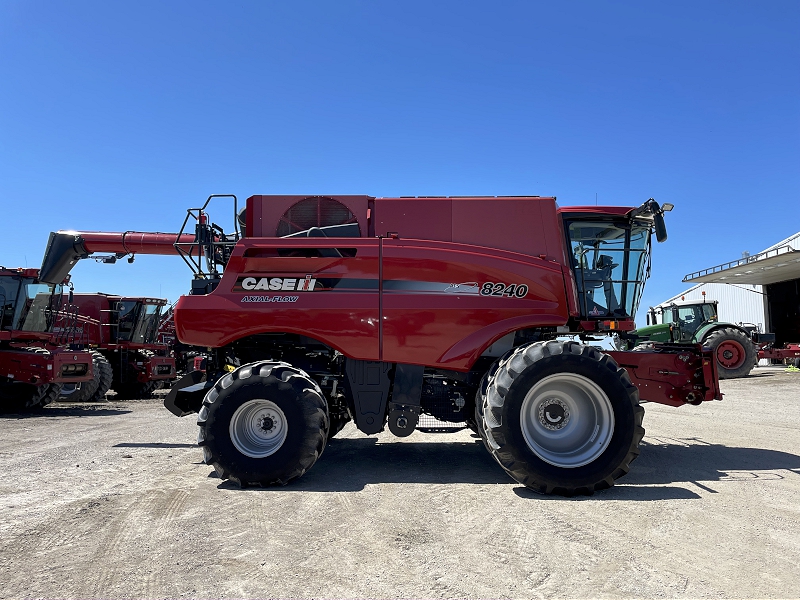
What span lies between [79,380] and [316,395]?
1093 cm

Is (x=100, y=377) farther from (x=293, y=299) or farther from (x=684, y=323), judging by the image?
(x=684, y=323)

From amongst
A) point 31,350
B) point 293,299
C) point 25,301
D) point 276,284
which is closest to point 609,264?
point 293,299

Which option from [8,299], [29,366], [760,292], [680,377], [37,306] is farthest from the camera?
[760,292]

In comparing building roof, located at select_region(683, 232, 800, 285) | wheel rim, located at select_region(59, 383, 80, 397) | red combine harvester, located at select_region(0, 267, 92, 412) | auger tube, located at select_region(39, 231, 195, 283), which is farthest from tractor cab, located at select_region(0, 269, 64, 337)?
building roof, located at select_region(683, 232, 800, 285)

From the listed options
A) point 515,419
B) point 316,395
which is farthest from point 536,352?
point 316,395

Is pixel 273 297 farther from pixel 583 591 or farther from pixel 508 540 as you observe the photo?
pixel 583 591

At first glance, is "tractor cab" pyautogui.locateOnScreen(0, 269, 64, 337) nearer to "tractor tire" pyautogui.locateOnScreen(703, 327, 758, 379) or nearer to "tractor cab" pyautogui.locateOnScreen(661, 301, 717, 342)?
"tractor cab" pyautogui.locateOnScreen(661, 301, 717, 342)

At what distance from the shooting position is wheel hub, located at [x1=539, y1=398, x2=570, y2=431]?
5266 mm

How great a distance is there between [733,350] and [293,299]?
1781 centimetres

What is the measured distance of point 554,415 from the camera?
5.27 m

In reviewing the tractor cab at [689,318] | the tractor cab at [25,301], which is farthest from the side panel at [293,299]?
the tractor cab at [689,318]

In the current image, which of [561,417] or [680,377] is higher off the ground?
[680,377]

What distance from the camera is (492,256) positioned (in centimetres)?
566

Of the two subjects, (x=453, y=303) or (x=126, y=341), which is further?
(x=126, y=341)
